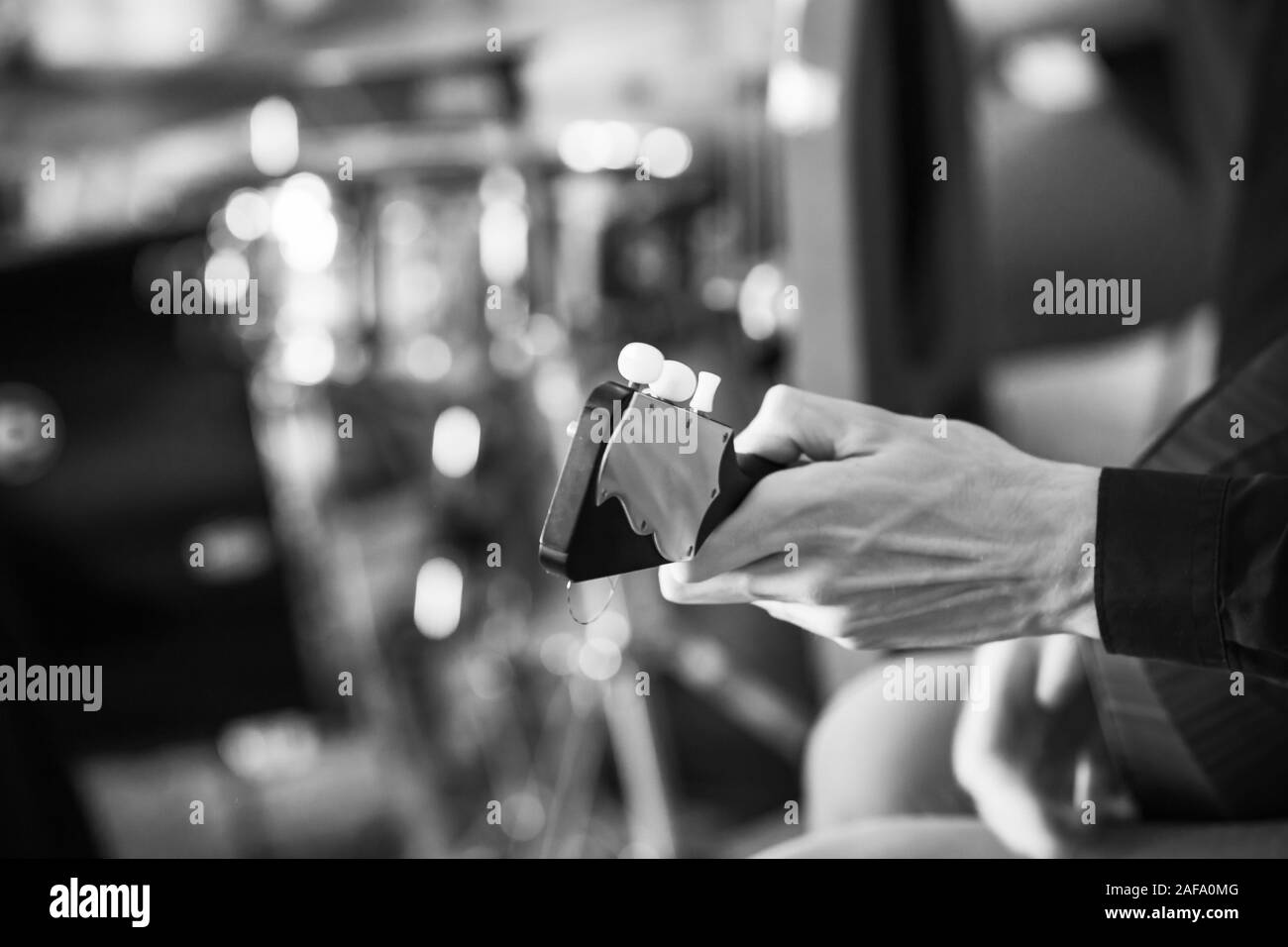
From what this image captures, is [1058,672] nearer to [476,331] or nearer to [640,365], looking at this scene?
[640,365]

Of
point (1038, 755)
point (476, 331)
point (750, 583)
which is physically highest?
point (476, 331)

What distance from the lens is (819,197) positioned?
90 cm

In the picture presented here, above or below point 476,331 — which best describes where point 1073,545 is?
below

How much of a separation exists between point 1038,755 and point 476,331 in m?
0.79

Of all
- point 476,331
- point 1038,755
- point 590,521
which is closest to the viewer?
point 590,521

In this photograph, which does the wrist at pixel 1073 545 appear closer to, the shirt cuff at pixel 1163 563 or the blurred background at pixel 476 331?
the shirt cuff at pixel 1163 563

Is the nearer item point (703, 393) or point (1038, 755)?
point (703, 393)

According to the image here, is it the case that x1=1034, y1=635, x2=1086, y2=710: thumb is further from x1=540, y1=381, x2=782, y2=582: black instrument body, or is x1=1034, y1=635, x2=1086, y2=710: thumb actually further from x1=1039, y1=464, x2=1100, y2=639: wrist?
x1=540, y1=381, x2=782, y2=582: black instrument body

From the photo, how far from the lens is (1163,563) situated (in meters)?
0.43

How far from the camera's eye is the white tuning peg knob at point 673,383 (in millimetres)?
415

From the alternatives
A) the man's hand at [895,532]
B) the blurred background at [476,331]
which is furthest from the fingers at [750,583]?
the blurred background at [476,331]

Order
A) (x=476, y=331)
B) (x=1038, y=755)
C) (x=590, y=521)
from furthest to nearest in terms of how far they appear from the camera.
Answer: (x=476, y=331), (x=1038, y=755), (x=590, y=521)

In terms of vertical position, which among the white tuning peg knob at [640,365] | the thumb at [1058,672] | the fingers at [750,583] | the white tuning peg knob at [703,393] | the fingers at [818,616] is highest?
the white tuning peg knob at [640,365]

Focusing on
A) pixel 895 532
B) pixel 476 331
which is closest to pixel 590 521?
pixel 895 532
